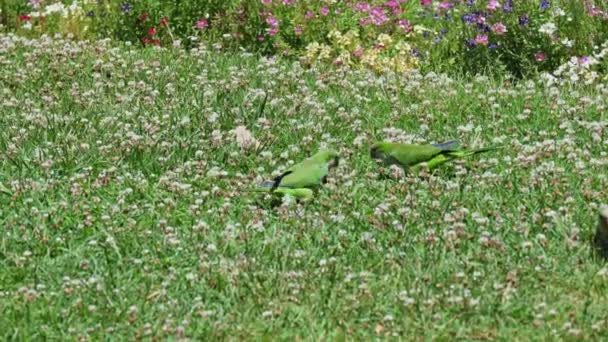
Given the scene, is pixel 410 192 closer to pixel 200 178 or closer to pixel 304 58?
pixel 200 178

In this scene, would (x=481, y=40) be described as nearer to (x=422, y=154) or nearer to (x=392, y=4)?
(x=392, y=4)

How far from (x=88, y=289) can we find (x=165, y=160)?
1819 millimetres

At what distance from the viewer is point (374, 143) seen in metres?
7.59

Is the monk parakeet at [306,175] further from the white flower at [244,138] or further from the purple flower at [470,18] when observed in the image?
the purple flower at [470,18]

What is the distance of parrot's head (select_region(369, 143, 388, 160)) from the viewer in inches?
280

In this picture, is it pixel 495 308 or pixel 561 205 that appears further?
pixel 561 205

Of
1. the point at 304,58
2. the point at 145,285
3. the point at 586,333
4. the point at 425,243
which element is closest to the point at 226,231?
the point at 145,285

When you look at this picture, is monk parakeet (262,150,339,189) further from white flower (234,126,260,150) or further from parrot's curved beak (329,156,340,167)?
white flower (234,126,260,150)

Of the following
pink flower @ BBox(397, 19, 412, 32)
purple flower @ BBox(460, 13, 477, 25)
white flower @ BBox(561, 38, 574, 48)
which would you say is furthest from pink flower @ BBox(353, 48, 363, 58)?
white flower @ BBox(561, 38, 574, 48)

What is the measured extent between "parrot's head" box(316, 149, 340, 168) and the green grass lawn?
0.10 m

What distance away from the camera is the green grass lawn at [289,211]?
5.32 metres

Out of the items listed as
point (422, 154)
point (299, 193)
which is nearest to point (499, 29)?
point (422, 154)

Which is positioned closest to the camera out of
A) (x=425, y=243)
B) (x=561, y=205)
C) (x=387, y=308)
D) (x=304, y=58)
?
(x=387, y=308)

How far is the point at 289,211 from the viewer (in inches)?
254
